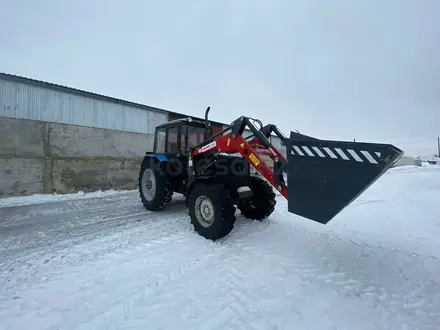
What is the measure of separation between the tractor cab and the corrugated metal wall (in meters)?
5.36

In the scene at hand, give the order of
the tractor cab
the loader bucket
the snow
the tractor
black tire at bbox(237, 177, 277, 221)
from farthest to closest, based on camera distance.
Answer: the snow < the tractor cab < black tire at bbox(237, 177, 277, 221) < the tractor < the loader bucket

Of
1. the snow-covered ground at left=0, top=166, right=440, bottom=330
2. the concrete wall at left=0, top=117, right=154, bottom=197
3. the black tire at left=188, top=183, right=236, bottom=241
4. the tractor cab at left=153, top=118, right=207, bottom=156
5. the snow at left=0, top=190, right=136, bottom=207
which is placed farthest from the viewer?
the concrete wall at left=0, top=117, right=154, bottom=197

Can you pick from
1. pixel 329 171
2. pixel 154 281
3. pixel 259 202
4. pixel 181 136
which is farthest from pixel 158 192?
pixel 329 171

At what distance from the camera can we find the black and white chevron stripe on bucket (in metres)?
2.40

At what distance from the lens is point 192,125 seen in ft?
18.0

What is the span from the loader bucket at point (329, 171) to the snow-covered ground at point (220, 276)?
85cm

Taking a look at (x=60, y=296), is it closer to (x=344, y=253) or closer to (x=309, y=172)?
(x=309, y=172)

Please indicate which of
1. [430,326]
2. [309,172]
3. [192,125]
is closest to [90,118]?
[192,125]

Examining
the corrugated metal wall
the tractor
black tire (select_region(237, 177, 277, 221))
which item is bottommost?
black tire (select_region(237, 177, 277, 221))

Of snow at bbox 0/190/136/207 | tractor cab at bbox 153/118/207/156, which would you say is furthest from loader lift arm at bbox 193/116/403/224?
snow at bbox 0/190/136/207

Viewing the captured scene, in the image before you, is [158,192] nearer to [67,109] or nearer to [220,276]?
[220,276]

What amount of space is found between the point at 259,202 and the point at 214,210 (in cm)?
141

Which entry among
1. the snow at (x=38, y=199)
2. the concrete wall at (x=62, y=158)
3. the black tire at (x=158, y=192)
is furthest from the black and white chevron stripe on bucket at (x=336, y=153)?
the concrete wall at (x=62, y=158)

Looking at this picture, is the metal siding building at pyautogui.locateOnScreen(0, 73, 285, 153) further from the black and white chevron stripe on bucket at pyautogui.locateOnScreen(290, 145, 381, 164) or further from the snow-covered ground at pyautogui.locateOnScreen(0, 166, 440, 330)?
the black and white chevron stripe on bucket at pyautogui.locateOnScreen(290, 145, 381, 164)
